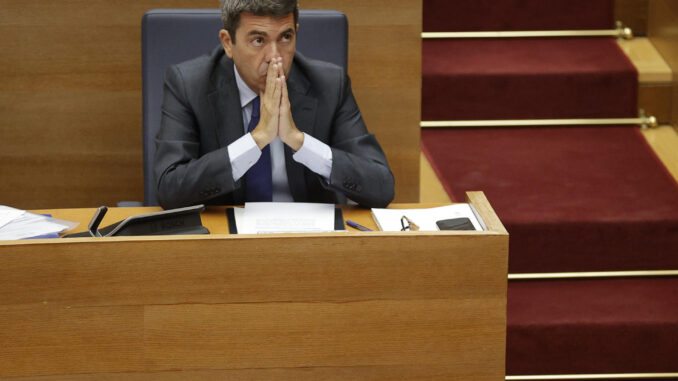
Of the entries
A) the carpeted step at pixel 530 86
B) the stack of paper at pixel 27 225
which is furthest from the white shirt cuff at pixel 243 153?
the carpeted step at pixel 530 86

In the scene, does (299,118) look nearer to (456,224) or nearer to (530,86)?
(456,224)

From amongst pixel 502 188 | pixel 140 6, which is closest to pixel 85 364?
pixel 140 6

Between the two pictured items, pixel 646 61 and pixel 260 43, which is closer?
pixel 260 43

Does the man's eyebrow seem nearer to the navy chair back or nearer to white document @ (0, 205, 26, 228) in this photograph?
the navy chair back

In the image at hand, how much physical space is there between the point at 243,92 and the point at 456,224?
0.61 meters

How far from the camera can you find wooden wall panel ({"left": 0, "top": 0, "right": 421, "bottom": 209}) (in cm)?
235

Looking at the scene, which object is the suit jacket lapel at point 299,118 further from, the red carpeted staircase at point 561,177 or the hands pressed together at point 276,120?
the red carpeted staircase at point 561,177

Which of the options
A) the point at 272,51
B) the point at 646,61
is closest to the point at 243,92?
the point at 272,51

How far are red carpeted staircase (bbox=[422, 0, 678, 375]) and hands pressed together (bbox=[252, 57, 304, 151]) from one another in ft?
2.70

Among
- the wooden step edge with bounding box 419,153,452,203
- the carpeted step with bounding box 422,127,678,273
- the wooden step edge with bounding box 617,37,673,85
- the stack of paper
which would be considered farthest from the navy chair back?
the wooden step edge with bounding box 617,37,673,85

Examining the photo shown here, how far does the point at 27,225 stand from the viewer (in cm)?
156

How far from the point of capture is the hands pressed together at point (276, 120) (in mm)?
1755

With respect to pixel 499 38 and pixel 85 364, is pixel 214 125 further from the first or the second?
pixel 499 38

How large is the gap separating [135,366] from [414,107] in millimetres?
1270
